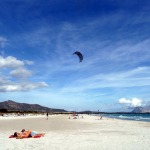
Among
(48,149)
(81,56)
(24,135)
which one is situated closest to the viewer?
(48,149)

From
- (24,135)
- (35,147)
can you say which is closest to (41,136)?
(24,135)

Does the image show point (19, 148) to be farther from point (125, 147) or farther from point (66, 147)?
point (125, 147)

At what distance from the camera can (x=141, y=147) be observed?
13258mm

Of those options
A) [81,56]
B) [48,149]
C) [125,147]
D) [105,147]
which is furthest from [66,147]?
[81,56]

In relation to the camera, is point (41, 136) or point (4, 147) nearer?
point (4, 147)

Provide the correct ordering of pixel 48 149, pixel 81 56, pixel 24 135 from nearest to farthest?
pixel 48 149 → pixel 24 135 → pixel 81 56

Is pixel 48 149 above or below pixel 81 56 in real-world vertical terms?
below

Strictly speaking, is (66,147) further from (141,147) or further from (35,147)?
(141,147)

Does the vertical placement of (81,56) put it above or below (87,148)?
above

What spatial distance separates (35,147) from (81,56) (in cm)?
1147

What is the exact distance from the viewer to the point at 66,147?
13.4 meters

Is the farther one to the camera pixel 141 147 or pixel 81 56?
pixel 81 56

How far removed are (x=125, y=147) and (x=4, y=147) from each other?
234 inches

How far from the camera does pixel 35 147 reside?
13.3m
